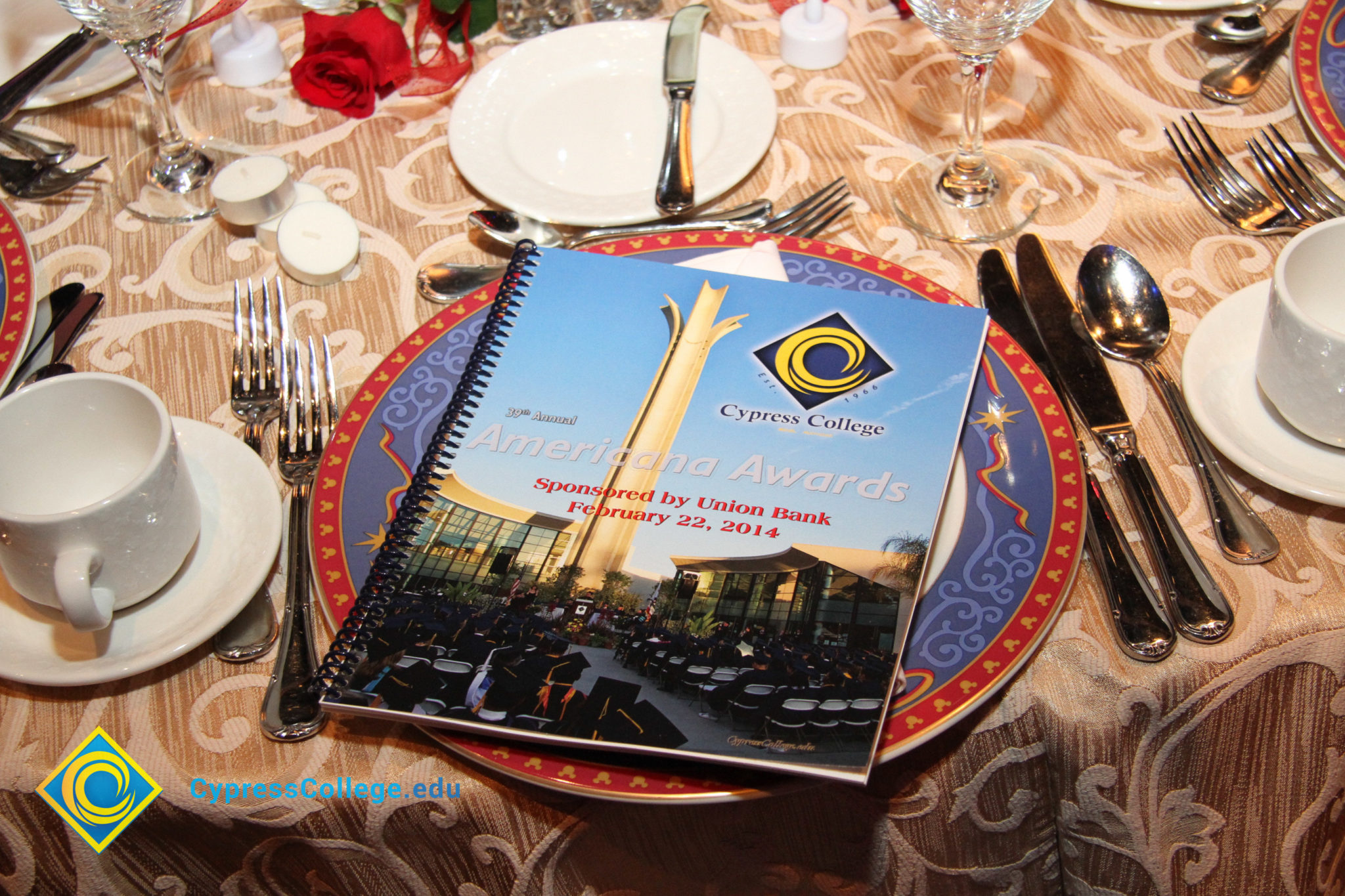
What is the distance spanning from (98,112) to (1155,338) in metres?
0.80

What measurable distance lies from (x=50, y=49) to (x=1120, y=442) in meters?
Result: 0.85

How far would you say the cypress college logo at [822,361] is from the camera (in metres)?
0.49

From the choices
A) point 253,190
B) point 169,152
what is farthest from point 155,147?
point 253,190

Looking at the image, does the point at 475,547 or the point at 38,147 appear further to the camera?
the point at 38,147

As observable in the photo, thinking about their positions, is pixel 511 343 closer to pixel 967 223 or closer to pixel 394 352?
pixel 394 352

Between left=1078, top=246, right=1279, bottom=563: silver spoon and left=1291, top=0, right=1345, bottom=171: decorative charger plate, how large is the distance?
7.5 inches

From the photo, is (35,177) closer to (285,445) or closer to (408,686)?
(285,445)

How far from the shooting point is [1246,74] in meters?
0.72

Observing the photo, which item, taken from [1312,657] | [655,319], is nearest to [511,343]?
[655,319]

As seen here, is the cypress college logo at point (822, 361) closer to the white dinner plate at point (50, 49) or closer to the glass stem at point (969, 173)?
the glass stem at point (969, 173)

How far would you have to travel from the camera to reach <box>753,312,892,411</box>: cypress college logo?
1.61 ft

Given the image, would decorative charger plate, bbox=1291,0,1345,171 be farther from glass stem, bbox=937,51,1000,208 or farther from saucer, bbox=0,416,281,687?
saucer, bbox=0,416,281,687

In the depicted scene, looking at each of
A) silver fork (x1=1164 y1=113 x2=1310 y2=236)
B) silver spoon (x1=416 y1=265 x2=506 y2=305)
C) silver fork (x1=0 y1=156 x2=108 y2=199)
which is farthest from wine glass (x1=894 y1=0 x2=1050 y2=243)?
silver fork (x1=0 y1=156 x2=108 y2=199)

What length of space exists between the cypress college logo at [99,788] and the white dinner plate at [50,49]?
57cm
